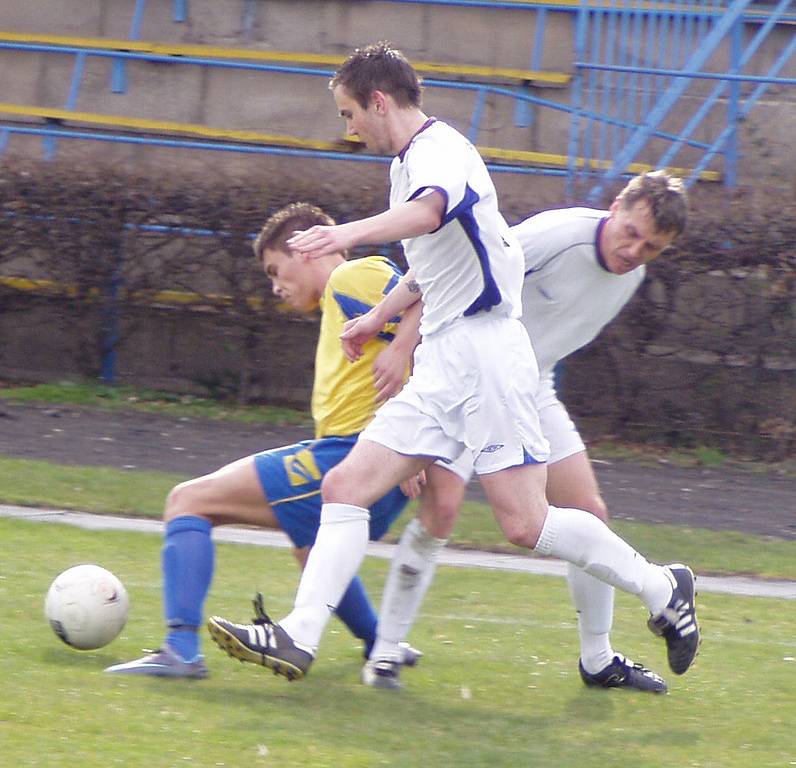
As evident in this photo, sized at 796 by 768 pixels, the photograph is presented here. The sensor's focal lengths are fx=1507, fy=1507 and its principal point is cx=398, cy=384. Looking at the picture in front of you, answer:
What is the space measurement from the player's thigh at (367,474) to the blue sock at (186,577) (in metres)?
0.49

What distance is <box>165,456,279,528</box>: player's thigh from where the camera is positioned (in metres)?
4.78

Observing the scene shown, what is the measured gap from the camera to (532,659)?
5.39m

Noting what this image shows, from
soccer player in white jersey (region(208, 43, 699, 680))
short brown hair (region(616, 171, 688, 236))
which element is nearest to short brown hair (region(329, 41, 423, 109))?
soccer player in white jersey (region(208, 43, 699, 680))

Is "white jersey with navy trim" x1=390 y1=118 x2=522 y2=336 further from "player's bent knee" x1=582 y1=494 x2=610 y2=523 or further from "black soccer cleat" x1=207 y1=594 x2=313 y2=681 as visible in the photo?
"black soccer cleat" x1=207 y1=594 x2=313 y2=681

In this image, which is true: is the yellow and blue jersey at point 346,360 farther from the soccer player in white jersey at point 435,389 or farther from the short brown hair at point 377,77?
the short brown hair at point 377,77

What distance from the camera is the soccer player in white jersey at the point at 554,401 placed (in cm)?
485

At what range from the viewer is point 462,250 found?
445 centimetres

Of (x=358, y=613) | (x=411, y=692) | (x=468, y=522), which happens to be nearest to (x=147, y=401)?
(x=468, y=522)

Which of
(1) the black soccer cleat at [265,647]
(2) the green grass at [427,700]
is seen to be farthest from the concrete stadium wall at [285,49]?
(1) the black soccer cleat at [265,647]

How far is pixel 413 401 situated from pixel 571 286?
2.60 ft

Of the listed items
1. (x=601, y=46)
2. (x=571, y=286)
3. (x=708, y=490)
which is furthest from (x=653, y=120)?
(x=571, y=286)

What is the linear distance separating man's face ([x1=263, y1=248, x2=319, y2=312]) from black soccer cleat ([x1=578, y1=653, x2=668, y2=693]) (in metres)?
1.54

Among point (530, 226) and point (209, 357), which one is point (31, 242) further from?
point (530, 226)

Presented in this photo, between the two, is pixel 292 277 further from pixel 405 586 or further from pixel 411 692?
pixel 411 692
